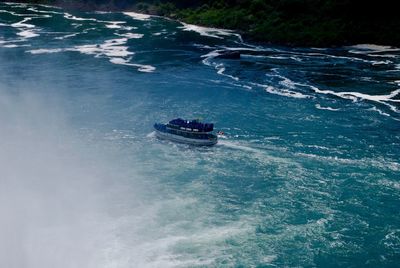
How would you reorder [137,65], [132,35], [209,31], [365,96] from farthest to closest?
1. [209,31]
2. [132,35]
3. [137,65]
4. [365,96]

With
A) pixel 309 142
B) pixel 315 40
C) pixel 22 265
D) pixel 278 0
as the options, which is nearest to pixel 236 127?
pixel 309 142

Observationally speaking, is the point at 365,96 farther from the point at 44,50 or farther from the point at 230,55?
the point at 44,50

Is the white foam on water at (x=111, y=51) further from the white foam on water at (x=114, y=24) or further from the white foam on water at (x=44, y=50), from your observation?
the white foam on water at (x=114, y=24)

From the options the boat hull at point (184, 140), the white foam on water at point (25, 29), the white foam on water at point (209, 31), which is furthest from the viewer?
the white foam on water at point (209, 31)

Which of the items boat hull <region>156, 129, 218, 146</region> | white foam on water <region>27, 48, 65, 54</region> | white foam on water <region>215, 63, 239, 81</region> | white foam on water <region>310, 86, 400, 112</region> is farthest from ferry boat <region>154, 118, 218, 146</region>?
white foam on water <region>27, 48, 65, 54</region>

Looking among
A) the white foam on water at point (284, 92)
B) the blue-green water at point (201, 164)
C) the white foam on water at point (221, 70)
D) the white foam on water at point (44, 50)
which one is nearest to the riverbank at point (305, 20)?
the blue-green water at point (201, 164)

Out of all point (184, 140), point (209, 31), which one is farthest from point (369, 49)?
point (184, 140)
